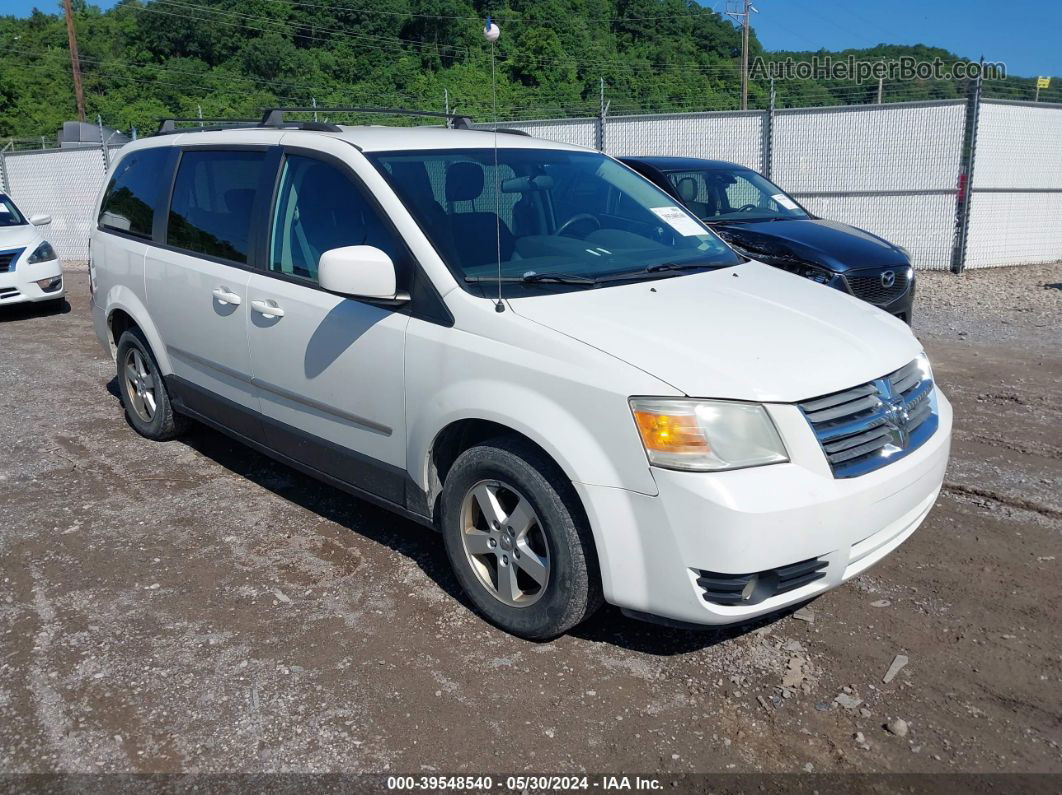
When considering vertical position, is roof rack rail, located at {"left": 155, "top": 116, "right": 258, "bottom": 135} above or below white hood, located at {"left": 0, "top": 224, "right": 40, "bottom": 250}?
above

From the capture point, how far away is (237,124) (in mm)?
5223

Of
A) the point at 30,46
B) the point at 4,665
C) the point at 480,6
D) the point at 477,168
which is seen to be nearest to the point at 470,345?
the point at 477,168

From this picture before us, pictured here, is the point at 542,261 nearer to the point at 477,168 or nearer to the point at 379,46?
the point at 477,168

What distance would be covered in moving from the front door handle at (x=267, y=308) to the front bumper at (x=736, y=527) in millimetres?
1872

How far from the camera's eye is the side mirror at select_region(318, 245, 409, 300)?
3467 millimetres

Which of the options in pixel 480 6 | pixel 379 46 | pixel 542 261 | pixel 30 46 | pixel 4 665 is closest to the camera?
pixel 4 665

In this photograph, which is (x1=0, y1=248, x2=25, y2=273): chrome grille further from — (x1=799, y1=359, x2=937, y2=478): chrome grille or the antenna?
(x1=799, y1=359, x2=937, y2=478): chrome grille

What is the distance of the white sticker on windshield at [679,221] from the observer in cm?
446

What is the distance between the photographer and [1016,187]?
1342 centimetres

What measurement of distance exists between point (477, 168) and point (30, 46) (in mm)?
55489

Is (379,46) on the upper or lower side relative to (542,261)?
upper

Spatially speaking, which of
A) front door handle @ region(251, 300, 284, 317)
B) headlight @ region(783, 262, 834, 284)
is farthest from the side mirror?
headlight @ region(783, 262, 834, 284)

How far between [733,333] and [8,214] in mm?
11121

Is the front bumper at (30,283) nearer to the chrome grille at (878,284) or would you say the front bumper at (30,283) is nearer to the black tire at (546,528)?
the chrome grille at (878,284)
